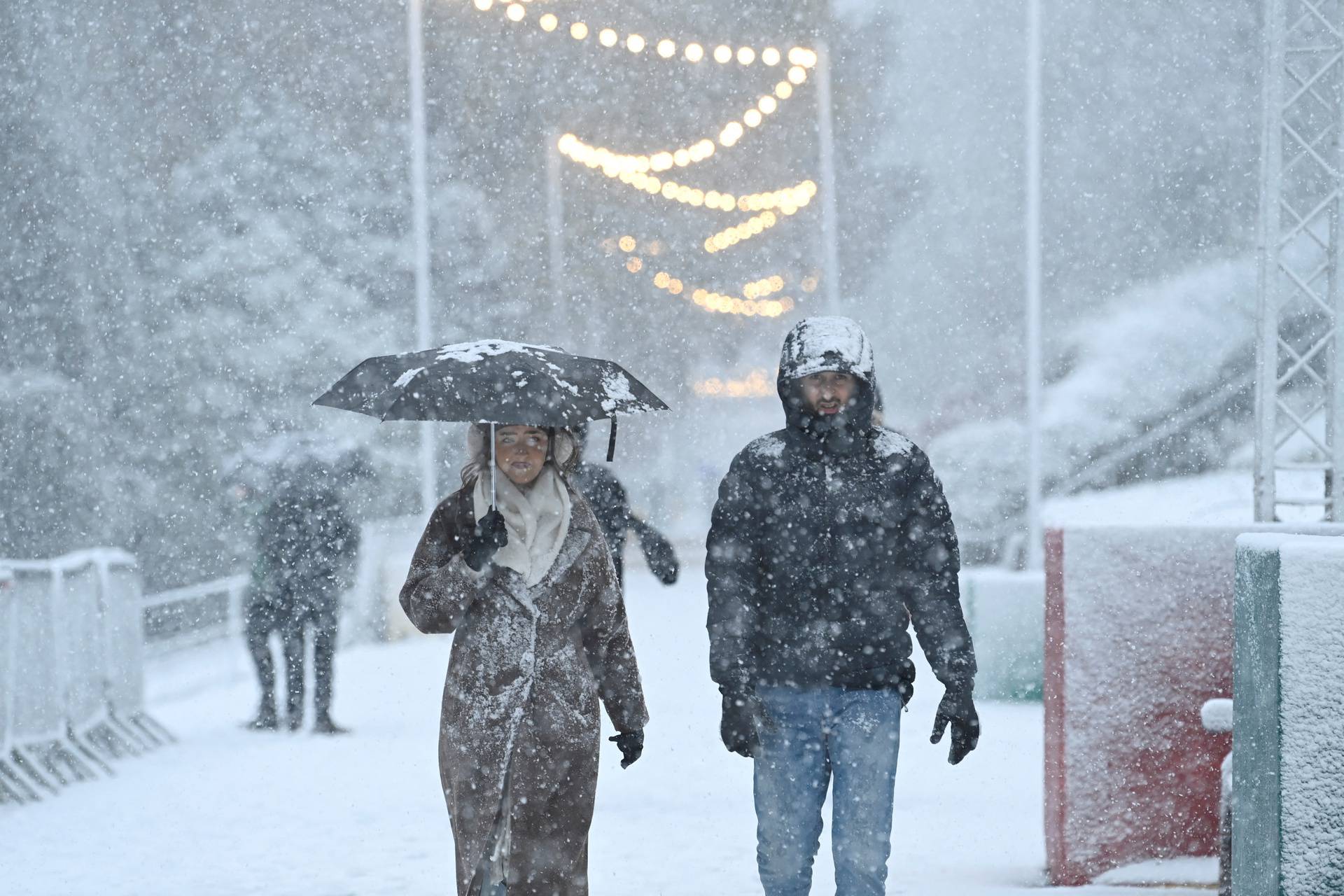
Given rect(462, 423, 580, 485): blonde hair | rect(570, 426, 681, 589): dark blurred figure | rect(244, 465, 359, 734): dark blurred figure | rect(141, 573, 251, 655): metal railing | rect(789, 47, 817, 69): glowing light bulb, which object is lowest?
rect(141, 573, 251, 655): metal railing

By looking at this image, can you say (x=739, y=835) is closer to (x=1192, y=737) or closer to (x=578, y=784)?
(x=1192, y=737)

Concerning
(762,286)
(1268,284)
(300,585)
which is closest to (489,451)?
(1268,284)

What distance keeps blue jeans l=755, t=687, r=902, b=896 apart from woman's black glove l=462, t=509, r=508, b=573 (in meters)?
0.80

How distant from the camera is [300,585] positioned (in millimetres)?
10188

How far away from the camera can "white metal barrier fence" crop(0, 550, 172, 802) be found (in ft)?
27.4

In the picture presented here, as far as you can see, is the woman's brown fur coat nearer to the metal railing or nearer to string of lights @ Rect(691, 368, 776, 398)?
the metal railing

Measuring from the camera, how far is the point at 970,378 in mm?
33344

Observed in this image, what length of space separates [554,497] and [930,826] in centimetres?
339

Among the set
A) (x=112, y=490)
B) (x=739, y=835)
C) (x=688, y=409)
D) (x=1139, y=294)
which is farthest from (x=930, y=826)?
(x=688, y=409)

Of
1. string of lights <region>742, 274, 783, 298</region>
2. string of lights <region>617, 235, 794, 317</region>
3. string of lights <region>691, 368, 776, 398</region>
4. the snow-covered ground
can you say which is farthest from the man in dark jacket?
string of lights <region>691, 368, 776, 398</region>

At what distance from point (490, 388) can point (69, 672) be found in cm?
591

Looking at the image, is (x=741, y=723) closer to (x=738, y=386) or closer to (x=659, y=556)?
(x=659, y=556)

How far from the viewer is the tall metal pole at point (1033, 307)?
16609 mm

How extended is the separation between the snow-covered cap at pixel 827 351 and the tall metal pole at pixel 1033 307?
1237 centimetres
